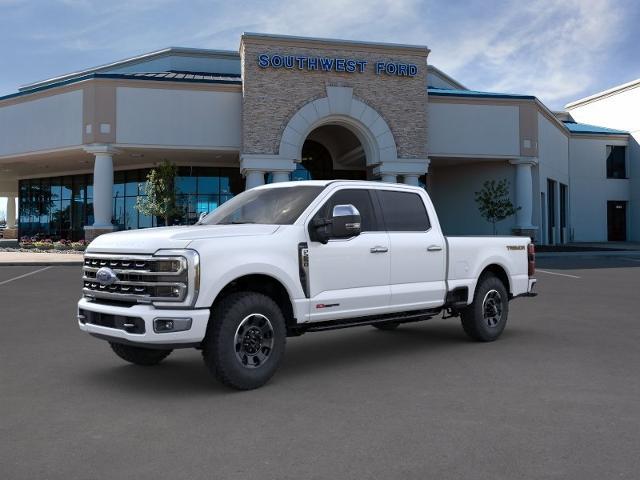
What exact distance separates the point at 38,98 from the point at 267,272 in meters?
30.6

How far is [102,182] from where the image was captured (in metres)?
A: 30.2

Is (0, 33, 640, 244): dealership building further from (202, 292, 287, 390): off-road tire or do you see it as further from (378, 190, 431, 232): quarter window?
(202, 292, 287, 390): off-road tire

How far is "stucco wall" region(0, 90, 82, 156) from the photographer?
3050 cm

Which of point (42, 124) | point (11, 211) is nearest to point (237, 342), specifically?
point (42, 124)

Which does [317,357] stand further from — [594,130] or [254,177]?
[594,130]

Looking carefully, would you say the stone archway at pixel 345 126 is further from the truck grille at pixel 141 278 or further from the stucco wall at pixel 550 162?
the truck grille at pixel 141 278

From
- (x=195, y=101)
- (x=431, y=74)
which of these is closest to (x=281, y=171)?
(x=195, y=101)

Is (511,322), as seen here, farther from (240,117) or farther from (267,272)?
(240,117)

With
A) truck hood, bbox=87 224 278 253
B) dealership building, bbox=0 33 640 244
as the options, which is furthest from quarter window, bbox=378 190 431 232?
dealership building, bbox=0 33 640 244

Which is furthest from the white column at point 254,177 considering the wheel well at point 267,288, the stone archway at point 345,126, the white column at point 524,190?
the wheel well at point 267,288

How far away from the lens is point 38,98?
32.2 meters

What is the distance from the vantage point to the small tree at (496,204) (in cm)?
3256

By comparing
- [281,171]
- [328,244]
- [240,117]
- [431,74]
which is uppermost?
[431,74]

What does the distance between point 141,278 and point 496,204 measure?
95.1ft
